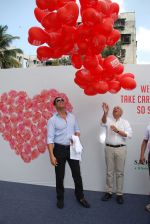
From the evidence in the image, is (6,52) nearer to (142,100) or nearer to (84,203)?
(142,100)

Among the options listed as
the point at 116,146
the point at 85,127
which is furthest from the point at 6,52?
the point at 116,146

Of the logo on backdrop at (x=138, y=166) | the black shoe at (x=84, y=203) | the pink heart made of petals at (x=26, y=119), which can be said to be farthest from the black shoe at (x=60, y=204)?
the logo on backdrop at (x=138, y=166)

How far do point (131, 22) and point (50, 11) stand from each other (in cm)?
2849

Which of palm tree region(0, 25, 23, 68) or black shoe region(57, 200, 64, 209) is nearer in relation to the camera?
black shoe region(57, 200, 64, 209)

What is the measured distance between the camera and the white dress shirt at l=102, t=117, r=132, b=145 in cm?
384

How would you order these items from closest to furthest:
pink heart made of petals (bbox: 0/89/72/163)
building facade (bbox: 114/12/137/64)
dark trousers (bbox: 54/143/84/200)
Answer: dark trousers (bbox: 54/143/84/200) < pink heart made of petals (bbox: 0/89/72/163) < building facade (bbox: 114/12/137/64)

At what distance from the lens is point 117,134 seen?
3828mm

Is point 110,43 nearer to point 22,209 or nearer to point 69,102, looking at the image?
point 69,102

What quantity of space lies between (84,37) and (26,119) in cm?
207

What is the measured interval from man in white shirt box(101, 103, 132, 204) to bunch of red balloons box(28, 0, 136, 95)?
21.1 inches

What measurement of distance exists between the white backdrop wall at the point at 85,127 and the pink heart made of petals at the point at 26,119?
0.09 meters

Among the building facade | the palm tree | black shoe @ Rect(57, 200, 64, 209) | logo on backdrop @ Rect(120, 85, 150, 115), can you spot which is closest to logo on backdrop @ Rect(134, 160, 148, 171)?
logo on backdrop @ Rect(120, 85, 150, 115)

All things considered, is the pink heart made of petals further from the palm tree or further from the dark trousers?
the palm tree

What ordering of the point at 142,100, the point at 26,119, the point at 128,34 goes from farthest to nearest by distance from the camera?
1. the point at 128,34
2. the point at 26,119
3. the point at 142,100
